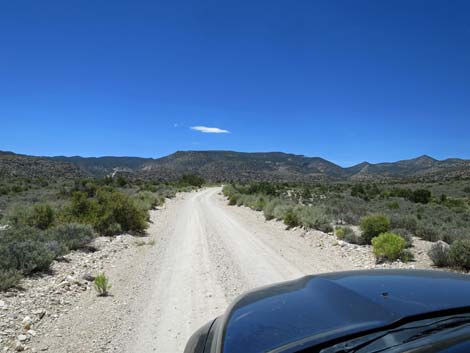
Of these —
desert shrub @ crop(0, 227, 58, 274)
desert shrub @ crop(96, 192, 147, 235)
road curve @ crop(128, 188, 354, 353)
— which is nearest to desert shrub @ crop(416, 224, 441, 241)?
road curve @ crop(128, 188, 354, 353)

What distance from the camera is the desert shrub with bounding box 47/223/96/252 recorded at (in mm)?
9969

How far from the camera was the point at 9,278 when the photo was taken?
654 cm

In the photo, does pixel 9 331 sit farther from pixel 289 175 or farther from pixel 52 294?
pixel 289 175

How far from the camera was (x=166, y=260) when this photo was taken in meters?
9.71

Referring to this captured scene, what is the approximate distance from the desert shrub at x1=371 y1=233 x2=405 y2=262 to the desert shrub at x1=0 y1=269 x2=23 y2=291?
28.9 feet

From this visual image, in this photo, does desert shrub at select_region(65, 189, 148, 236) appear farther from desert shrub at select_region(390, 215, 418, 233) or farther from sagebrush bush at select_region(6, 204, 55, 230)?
desert shrub at select_region(390, 215, 418, 233)

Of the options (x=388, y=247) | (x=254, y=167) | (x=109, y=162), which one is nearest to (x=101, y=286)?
(x=388, y=247)

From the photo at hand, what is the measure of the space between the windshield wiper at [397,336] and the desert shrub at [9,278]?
265 inches

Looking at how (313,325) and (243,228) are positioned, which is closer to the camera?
(313,325)

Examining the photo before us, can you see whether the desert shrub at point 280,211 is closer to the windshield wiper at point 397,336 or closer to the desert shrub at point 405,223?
the desert shrub at point 405,223

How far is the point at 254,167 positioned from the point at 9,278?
452 feet

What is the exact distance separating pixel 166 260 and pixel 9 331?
4978mm

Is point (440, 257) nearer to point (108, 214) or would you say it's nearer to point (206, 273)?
point (206, 273)

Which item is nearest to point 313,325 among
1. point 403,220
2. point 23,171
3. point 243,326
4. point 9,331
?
point 243,326
